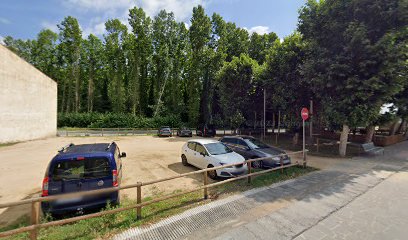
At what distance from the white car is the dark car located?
1409 millimetres

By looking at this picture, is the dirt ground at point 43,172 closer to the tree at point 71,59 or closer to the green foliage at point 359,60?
the green foliage at point 359,60

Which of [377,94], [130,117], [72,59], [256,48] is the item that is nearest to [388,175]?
[377,94]

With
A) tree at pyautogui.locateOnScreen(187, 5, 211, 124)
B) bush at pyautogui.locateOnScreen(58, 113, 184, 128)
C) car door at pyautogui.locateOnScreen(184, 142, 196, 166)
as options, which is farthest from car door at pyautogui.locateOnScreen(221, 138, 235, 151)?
bush at pyautogui.locateOnScreen(58, 113, 184, 128)

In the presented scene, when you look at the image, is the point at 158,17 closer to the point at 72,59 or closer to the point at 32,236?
the point at 72,59

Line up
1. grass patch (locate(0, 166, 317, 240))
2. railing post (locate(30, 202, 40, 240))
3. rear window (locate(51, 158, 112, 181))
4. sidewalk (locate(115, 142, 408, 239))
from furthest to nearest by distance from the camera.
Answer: rear window (locate(51, 158, 112, 181)) → sidewalk (locate(115, 142, 408, 239)) → grass patch (locate(0, 166, 317, 240)) → railing post (locate(30, 202, 40, 240))

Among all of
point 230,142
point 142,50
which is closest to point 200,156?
point 230,142

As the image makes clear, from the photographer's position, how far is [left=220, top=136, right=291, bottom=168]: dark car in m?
9.80

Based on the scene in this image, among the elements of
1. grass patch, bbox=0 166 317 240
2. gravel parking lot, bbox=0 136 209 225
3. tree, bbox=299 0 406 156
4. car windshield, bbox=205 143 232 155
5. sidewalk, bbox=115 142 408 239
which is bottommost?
gravel parking lot, bbox=0 136 209 225

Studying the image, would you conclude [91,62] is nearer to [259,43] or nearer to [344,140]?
[259,43]

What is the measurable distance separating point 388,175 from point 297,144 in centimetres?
944

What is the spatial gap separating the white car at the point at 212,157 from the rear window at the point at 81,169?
4282 millimetres

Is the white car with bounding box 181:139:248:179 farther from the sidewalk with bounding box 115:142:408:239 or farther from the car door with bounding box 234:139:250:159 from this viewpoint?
the sidewalk with bounding box 115:142:408:239

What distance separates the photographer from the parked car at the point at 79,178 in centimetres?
474

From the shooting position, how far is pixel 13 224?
16.3ft
